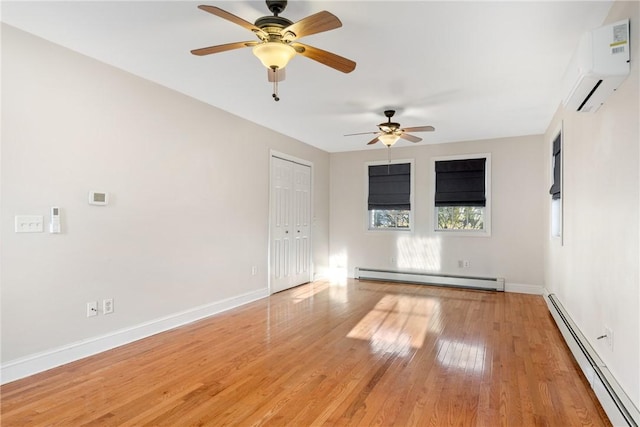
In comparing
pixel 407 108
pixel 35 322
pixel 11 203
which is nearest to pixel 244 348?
pixel 35 322

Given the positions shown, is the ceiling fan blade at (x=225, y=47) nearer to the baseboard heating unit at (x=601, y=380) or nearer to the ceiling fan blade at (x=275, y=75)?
the ceiling fan blade at (x=275, y=75)

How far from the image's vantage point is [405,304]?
16.5 ft

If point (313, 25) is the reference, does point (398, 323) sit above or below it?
below

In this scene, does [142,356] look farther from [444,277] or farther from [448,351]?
[444,277]

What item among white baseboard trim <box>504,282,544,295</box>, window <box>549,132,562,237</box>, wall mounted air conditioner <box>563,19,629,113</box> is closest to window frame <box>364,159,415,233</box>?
white baseboard trim <box>504,282,544,295</box>

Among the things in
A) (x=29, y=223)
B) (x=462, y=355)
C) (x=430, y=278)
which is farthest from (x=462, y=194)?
(x=29, y=223)

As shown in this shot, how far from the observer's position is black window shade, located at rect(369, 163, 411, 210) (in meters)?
6.79

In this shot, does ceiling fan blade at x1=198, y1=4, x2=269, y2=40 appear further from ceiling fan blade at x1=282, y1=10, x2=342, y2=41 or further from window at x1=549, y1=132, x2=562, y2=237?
window at x1=549, y1=132, x2=562, y2=237

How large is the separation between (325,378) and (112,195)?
2489 millimetres

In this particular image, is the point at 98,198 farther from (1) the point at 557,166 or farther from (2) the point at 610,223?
(1) the point at 557,166

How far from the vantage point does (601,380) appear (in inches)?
92.5

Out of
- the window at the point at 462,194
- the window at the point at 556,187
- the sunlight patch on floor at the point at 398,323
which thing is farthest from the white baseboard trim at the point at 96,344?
the window at the point at 556,187

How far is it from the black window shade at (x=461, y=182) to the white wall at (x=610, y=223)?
8.13 feet

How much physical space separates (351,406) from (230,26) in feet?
9.05
